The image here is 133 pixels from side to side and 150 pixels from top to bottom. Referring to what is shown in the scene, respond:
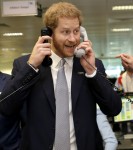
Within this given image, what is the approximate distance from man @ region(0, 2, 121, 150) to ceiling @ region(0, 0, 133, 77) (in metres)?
5.32

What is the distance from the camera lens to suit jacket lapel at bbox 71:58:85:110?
4.92 feet

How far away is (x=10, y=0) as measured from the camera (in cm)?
619

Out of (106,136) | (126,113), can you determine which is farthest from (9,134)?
(126,113)

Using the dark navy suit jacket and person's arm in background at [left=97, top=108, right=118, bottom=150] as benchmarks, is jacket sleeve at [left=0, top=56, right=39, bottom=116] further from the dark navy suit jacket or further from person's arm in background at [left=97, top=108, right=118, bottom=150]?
person's arm in background at [left=97, top=108, right=118, bottom=150]

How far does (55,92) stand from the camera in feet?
4.95

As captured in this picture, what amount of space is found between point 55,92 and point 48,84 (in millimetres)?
51

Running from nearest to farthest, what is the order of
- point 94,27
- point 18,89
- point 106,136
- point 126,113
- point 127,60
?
point 18,89
point 127,60
point 106,136
point 126,113
point 94,27

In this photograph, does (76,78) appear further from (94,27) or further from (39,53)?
(94,27)

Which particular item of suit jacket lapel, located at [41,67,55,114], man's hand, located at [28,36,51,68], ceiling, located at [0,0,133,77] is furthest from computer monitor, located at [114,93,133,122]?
ceiling, located at [0,0,133,77]

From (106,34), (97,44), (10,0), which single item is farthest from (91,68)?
(97,44)

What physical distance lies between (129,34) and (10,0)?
232 inches

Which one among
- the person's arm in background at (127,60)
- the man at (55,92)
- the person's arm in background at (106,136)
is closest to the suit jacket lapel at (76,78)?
the man at (55,92)

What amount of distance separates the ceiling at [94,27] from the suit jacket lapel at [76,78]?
17.4 ft

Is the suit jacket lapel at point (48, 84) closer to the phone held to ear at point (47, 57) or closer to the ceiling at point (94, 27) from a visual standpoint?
the phone held to ear at point (47, 57)
